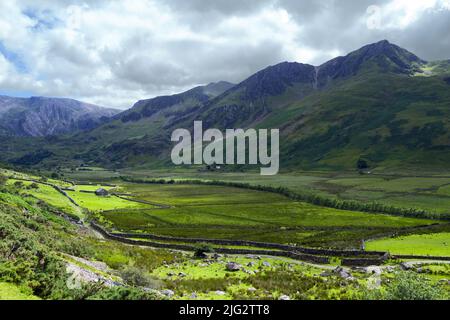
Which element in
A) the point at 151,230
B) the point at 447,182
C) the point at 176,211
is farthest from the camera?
the point at 447,182

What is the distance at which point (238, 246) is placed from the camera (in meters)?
76.1

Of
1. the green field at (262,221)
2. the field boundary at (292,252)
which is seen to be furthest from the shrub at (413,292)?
the green field at (262,221)

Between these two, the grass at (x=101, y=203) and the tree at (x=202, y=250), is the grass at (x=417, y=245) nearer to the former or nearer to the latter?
the tree at (x=202, y=250)

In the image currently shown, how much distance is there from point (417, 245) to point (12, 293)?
231ft

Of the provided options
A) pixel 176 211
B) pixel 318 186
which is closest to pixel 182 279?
pixel 176 211

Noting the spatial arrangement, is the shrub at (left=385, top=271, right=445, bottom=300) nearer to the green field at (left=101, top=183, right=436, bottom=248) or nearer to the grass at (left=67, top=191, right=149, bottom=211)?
the green field at (left=101, top=183, right=436, bottom=248)

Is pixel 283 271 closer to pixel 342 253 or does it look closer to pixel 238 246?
pixel 342 253

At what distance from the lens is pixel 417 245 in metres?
71.6

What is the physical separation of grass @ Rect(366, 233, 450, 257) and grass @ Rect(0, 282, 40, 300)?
59156 mm

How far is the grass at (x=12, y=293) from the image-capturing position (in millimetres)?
22719

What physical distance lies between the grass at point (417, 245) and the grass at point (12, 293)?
59.2 metres

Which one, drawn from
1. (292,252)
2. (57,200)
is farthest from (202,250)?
(57,200)
